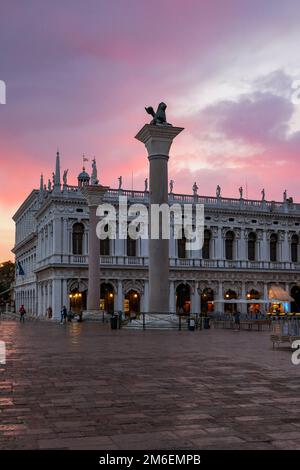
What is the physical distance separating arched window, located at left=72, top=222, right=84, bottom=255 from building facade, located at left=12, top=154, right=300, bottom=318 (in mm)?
101

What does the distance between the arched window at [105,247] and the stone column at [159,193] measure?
29.8 meters

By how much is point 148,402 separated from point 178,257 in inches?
2149

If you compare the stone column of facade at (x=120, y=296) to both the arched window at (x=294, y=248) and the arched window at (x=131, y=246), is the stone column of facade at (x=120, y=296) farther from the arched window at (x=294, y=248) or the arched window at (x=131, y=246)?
the arched window at (x=294, y=248)

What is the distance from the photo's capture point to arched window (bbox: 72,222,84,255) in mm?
60750

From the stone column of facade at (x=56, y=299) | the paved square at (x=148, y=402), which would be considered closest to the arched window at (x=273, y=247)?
the stone column of facade at (x=56, y=299)

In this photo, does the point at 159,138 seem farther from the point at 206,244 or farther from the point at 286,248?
the point at 286,248

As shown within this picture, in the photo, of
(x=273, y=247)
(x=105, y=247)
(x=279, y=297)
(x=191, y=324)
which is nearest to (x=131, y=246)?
(x=105, y=247)

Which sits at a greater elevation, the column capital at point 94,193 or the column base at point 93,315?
the column capital at point 94,193

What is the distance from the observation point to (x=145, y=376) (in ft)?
42.5

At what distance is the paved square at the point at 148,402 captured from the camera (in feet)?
24.0

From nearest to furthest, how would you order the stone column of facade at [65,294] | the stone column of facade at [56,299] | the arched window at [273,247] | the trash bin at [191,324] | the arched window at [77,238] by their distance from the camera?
1. the trash bin at [191,324]
2. the stone column of facade at [56,299]
3. the stone column of facade at [65,294]
4. the arched window at [77,238]
5. the arched window at [273,247]

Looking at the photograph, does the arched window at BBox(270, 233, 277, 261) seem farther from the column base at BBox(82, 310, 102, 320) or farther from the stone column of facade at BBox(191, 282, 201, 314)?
the column base at BBox(82, 310, 102, 320)

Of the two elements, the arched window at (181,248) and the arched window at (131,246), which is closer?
the arched window at (131,246)

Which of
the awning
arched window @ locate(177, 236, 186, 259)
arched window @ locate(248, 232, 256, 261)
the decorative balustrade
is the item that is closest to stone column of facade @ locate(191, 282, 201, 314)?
arched window @ locate(177, 236, 186, 259)
